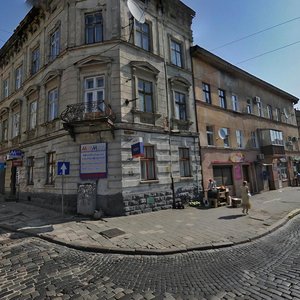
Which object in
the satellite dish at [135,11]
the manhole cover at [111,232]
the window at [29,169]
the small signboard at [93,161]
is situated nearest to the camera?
the manhole cover at [111,232]

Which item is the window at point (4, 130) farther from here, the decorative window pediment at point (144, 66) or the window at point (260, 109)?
the window at point (260, 109)

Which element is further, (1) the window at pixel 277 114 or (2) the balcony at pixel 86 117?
(1) the window at pixel 277 114

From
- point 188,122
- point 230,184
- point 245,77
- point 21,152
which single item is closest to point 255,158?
point 230,184

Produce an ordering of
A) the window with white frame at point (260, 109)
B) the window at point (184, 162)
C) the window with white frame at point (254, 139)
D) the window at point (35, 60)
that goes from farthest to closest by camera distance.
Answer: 1. the window with white frame at point (260, 109)
2. the window with white frame at point (254, 139)
3. the window at point (35, 60)
4. the window at point (184, 162)

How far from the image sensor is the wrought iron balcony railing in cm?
1089

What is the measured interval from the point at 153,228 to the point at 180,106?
28.9ft

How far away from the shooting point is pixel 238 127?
1883 cm

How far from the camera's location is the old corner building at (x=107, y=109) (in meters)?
11.0

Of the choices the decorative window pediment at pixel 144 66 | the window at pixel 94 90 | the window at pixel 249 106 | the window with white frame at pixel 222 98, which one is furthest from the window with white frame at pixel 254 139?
the window at pixel 94 90

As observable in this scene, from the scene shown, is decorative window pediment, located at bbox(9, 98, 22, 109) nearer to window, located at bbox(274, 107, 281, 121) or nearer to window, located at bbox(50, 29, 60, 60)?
window, located at bbox(50, 29, 60, 60)

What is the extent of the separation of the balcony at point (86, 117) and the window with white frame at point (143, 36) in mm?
4671

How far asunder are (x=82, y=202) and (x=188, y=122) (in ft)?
26.9

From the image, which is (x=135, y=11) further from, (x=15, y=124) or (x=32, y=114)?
(x=15, y=124)

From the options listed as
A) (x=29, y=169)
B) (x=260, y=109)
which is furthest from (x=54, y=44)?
(x=260, y=109)
